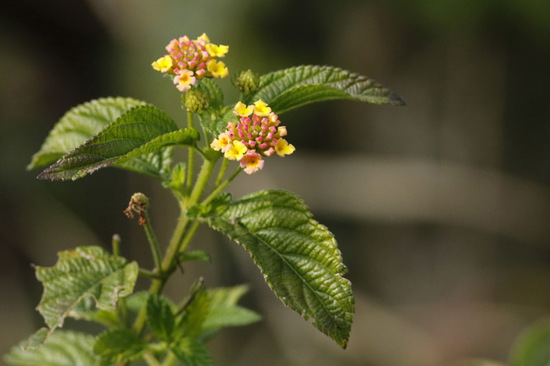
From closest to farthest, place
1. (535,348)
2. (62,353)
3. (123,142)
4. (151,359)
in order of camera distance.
Answer: 1. (123,142)
2. (151,359)
3. (62,353)
4. (535,348)

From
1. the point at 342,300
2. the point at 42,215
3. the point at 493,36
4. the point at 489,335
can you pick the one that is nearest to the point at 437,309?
the point at 489,335

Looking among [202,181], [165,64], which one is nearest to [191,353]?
[202,181]

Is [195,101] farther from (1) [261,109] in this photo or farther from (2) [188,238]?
(2) [188,238]

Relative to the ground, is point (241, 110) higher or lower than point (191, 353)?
higher

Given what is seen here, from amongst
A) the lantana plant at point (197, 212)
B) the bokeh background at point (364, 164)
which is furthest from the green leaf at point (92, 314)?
the bokeh background at point (364, 164)

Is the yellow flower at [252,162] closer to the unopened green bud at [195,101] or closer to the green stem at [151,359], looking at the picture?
the unopened green bud at [195,101]

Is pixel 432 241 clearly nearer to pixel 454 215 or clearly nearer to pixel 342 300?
pixel 454 215
